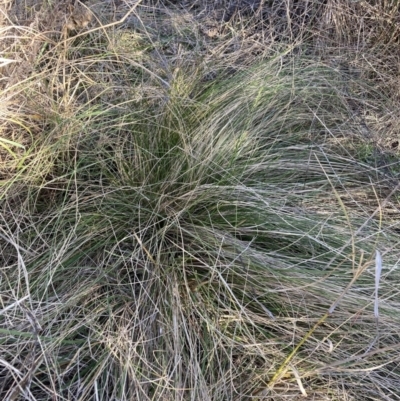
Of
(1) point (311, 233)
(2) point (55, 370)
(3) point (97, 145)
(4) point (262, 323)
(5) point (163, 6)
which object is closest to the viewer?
(2) point (55, 370)

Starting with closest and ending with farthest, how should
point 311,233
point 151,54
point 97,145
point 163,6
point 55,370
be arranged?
point 55,370 < point 311,233 < point 97,145 < point 151,54 < point 163,6

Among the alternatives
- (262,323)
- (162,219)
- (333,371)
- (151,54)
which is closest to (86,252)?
(162,219)

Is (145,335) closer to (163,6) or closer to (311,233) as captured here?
(311,233)

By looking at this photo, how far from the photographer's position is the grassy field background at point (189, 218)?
0.93 meters

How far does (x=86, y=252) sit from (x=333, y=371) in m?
0.56

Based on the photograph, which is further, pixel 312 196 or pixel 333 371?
pixel 312 196

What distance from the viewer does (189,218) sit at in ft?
3.71

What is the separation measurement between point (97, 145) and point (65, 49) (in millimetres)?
290

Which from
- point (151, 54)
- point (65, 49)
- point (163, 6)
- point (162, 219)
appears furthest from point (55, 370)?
point (163, 6)

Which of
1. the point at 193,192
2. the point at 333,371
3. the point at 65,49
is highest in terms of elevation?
the point at 65,49

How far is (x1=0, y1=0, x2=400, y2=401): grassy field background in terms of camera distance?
932 millimetres

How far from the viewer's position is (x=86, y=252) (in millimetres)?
1081

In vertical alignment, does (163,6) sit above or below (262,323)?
above

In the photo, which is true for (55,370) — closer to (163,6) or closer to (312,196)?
(312,196)
